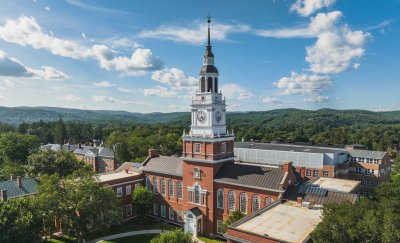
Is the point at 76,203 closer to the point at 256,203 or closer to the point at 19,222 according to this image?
the point at 19,222

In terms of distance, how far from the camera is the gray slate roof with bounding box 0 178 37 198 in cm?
4253

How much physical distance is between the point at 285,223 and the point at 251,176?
38.4 feet

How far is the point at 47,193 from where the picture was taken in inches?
1288

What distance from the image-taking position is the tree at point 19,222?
91.7ft

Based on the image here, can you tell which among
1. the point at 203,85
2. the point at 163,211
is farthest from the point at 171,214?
the point at 203,85

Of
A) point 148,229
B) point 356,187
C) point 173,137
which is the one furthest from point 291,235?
point 173,137

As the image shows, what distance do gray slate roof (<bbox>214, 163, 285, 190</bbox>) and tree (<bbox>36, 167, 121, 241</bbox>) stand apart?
49.7 ft

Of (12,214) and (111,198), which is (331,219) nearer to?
(111,198)

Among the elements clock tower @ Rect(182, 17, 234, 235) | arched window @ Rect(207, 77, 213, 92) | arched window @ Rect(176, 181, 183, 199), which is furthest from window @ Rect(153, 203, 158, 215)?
arched window @ Rect(207, 77, 213, 92)

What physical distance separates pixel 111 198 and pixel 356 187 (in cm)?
3244

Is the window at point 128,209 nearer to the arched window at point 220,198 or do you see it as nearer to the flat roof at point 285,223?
the arched window at point 220,198

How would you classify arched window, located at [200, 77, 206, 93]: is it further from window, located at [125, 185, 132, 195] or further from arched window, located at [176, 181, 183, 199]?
window, located at [125, 185, 132, 195]

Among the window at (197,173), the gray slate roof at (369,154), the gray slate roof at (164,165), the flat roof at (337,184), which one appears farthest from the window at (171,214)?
the gray slate roof at (369,154)

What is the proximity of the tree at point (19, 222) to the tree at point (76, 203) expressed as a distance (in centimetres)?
130
